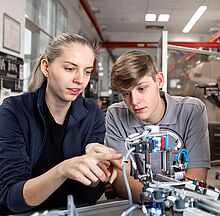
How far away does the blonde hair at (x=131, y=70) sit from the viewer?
1.25 meters

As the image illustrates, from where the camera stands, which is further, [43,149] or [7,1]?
[7,1]

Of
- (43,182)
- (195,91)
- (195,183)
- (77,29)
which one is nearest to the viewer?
(195,183)

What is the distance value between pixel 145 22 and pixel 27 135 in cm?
690

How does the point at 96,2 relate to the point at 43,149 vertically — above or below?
above

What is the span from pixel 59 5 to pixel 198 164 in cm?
474

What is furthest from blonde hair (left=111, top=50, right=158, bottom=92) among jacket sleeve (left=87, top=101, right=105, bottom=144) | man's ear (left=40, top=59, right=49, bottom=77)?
man's ear (left=40, top=59, right=49, bottom=77)

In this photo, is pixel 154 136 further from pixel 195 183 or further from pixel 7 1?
pixel 7 1

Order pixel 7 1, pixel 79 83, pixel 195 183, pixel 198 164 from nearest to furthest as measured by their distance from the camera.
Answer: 1. pixel 195 183
2. pixel 79 83
3. pixel 198 164
4. pixel 7 1

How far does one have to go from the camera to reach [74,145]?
122 cm

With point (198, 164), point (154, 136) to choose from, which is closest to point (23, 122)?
point (154, 136)

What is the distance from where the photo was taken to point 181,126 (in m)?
1.43

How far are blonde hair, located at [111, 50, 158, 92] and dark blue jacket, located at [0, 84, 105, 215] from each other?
0.15 metres

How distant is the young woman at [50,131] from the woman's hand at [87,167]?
26 mm

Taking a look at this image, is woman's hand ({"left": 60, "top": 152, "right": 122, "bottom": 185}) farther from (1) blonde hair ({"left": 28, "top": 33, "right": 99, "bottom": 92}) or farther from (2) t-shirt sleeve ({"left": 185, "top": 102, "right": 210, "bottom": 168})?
(2) t-shirt sleeve ({"left": 185, "top": 102, "right": 210, "bottom": 168})
